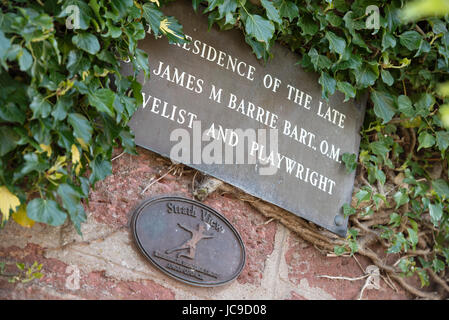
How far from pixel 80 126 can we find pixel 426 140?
184cm

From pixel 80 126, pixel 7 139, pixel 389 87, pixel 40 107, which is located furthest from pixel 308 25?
pixel 7 139

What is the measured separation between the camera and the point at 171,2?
270 centimetres

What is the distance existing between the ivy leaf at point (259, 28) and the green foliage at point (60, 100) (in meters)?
0.51

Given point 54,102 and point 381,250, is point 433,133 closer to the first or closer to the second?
point 381,250

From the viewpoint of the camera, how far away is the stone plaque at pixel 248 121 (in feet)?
8.50

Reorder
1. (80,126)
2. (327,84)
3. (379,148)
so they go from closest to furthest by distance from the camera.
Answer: (80,126) → (327,84) → (379,148)

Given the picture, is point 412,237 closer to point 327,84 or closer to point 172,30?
point 327,84

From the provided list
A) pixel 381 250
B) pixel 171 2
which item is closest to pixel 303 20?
pixel 171 2

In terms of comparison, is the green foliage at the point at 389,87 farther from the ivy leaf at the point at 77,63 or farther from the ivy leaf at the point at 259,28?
the ivy leaf at the point at 77,63

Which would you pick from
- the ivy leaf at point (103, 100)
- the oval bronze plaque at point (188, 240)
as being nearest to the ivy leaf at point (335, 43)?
the oval bronze plaque at point (188, 240)

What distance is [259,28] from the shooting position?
2602 mm

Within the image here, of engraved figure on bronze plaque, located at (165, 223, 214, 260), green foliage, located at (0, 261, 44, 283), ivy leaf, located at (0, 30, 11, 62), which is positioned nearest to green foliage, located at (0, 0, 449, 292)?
ivy leaf, located at (0, 30, 11, 62)

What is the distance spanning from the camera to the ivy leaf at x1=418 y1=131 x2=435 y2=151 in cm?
303

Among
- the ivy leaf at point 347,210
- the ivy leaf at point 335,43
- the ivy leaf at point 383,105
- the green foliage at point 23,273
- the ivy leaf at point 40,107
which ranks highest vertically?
the ivy leaf at point 335,43
